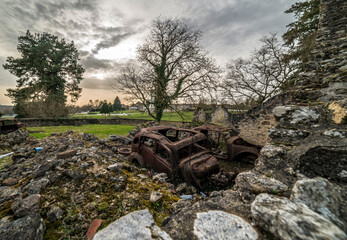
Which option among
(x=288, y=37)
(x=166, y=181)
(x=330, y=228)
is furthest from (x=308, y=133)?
(x=288, y=37)

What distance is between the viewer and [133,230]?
110 centimetres

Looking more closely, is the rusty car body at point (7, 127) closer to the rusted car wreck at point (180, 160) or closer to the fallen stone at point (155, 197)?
the rusted car wreck at point (180, 160)

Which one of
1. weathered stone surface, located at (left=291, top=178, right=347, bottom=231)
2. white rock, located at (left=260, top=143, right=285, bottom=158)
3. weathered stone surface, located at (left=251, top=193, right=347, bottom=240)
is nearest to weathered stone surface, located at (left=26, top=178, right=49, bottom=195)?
weathered stone surface, located at (left=251, top=193, right=347, bottom=240)

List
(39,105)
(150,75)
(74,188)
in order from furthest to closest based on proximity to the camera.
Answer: (39,105) < (150,75) < (74,188)

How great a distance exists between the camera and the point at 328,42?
342 centimetres

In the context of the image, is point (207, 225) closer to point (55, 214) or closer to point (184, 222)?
point (184, 222)

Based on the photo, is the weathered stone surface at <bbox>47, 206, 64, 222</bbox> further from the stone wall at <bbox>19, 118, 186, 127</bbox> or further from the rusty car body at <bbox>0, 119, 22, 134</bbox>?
the stone wall at <bbox>19, 118, 186, 127</bbox>

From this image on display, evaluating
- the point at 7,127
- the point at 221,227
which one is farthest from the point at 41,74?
the point at 221,227

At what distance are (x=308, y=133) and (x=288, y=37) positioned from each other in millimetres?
13196

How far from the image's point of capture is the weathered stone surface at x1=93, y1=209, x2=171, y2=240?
1.05m

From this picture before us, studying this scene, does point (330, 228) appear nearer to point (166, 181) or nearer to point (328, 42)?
point (166, 181)

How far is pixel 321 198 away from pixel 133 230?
1623 mm

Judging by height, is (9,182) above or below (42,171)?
below

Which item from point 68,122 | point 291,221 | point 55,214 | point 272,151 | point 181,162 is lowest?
point 68,122
